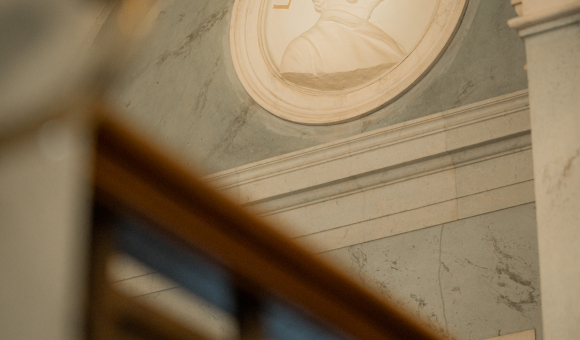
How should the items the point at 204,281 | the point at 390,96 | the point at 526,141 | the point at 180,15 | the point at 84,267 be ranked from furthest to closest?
the point at 180,15 < the point at 390,96 < the point at 526,141 < the point at 204,281 < the point at 84,267

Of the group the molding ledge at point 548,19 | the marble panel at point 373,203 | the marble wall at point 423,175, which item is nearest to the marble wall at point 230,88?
the marble wall at point 423,175

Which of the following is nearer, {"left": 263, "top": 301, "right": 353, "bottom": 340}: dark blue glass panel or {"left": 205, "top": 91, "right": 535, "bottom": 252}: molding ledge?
{"left": 263, "top": 301, "right": 353, "bottom": 340}: dark blue glass panel

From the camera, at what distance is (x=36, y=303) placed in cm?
85

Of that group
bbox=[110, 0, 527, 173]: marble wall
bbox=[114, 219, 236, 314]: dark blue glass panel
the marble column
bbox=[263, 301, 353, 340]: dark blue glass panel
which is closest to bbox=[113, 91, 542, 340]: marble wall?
bbox=[110, 0, 527, 173]: marble wall

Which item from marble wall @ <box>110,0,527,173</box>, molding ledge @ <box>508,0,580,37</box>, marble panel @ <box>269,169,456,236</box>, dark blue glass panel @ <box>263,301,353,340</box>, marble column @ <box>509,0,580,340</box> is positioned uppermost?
marble wall @ <box>110,0,527,173</box>

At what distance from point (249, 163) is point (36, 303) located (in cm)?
592

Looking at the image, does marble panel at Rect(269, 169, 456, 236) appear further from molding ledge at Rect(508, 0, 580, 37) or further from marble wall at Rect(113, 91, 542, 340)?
molding ledge at Rect(508, 0, 580, 37)

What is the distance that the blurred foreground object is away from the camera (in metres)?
0.79

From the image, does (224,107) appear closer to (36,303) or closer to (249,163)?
(249,163)

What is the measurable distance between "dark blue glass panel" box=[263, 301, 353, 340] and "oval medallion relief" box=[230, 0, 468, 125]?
5142mm

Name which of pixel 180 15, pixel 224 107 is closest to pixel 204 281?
pixel 224 107

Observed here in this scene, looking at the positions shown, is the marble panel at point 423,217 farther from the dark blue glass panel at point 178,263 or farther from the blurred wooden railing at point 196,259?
the dark blue glass panel at point 178,263

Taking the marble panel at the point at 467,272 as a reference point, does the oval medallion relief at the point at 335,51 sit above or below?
above

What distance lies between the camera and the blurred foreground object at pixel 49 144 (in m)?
0.79
